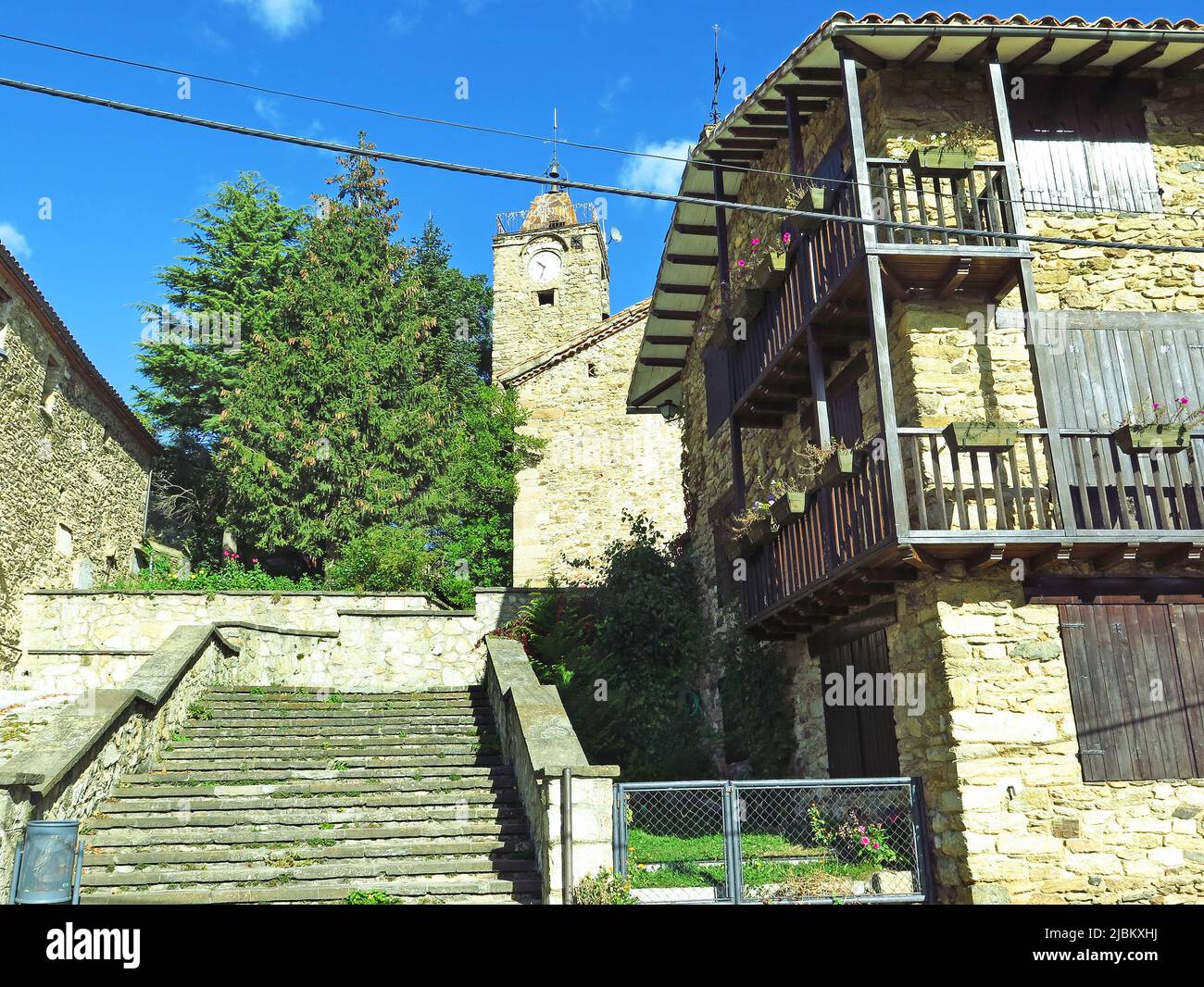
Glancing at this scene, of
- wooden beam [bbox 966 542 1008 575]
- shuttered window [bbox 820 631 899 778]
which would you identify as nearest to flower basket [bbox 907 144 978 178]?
wooden beam [bbox 966 542 1008 575]

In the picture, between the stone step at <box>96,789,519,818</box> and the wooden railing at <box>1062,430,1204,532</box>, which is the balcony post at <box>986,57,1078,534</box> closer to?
the wooden railing at <box>1062,430,1204,532</box>

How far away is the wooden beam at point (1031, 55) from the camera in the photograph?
8.95 m

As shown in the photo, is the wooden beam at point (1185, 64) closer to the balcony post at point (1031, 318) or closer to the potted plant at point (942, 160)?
the balcony post at point (1031, 318)

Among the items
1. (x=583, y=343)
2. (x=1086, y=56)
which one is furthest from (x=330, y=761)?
(x=583, y=343)

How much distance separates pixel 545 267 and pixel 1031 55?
2449 centimetres

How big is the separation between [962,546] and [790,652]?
13.3 feet

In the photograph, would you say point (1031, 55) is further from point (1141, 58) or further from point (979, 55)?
point (1141, 58)

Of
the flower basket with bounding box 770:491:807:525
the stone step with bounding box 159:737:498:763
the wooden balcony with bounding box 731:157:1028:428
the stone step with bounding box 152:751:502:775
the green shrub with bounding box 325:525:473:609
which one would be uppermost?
the wooden balcony with bounding box 731:157:1028:428

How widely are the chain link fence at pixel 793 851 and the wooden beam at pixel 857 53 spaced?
6.66 m

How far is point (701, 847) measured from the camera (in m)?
8.73

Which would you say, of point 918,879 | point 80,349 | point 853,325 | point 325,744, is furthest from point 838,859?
point 80,349

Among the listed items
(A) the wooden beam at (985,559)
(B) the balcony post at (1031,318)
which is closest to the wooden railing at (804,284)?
(B) the balcony post at (1031,318)

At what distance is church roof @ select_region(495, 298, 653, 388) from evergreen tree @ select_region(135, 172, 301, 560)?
6.22 metres

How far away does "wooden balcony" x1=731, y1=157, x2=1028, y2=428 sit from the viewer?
837cm
